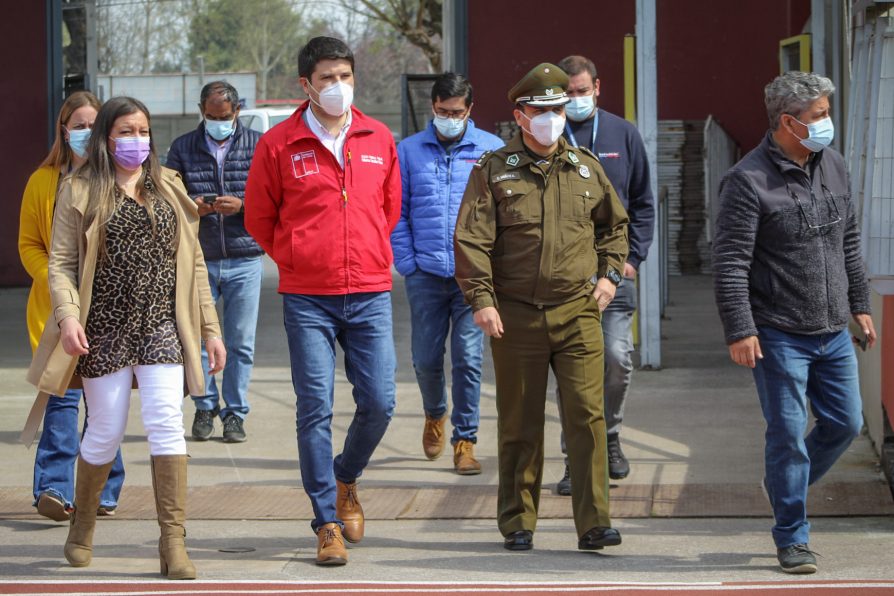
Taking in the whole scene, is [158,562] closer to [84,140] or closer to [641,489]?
[84,140]

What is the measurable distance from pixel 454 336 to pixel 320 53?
2.11m

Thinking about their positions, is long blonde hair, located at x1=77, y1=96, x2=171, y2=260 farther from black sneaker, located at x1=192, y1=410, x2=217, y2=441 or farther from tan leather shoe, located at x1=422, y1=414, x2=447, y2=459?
black sneaker, located at x1=192, y1=410, x2=217, y2=441

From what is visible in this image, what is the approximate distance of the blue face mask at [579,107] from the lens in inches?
270

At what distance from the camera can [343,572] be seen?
19.0 feet

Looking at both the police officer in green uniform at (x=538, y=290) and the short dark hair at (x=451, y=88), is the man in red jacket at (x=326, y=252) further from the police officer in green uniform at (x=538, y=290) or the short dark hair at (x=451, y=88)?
the short dark hair at (x=451, y=88)

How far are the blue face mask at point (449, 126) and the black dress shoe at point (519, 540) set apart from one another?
7.62ft

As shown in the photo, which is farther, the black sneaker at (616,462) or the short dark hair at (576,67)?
the black sneaker at (616,462)

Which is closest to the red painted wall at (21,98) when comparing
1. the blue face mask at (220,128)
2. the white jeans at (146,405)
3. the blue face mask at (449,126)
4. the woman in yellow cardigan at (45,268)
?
the blue face mask at (220,128)

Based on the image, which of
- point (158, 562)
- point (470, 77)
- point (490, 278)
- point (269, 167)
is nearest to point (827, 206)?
point (490, 278)

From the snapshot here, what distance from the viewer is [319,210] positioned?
6.00 m

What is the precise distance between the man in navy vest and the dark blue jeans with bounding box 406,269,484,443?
2.76 ft

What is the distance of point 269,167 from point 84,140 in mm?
944

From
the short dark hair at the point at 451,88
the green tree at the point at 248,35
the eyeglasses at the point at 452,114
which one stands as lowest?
the eyeglasses at the point at 452,114

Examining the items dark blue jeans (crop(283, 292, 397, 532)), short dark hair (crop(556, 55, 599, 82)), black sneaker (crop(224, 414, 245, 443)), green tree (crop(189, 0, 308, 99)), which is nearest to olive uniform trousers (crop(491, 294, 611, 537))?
dark blue jeans (crop(283, 292, 397, 532))
